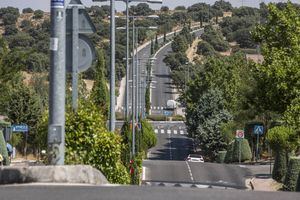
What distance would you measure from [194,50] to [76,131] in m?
171

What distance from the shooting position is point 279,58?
40.8 metres

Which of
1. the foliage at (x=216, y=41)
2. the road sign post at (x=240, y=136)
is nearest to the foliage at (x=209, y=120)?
the road sign post at (x=240, y=136)

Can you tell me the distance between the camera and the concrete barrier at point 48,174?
38.8 feet

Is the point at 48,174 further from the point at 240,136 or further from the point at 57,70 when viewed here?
the point at 240,136

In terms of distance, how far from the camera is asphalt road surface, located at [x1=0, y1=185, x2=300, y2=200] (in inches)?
426

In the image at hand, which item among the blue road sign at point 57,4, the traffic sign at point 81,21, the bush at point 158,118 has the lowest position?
the bush at point 158,118

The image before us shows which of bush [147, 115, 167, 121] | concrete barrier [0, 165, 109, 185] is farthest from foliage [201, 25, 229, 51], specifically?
concrete barrier [0, 165, 109, 185]

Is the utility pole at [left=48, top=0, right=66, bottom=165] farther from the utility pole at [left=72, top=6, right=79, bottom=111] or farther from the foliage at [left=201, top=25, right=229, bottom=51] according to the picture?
the foliage at [left=201, top=25, right=229, bottom=51]


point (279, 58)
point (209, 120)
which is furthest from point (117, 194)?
point (209, 120)

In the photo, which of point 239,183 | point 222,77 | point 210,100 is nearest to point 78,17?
point 239,183

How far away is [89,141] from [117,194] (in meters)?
3.41

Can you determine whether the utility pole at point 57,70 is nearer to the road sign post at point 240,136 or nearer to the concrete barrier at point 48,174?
the concrete barrier at point 48,174

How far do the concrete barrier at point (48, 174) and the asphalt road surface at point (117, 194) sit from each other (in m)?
0.29

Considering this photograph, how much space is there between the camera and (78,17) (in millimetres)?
14117
